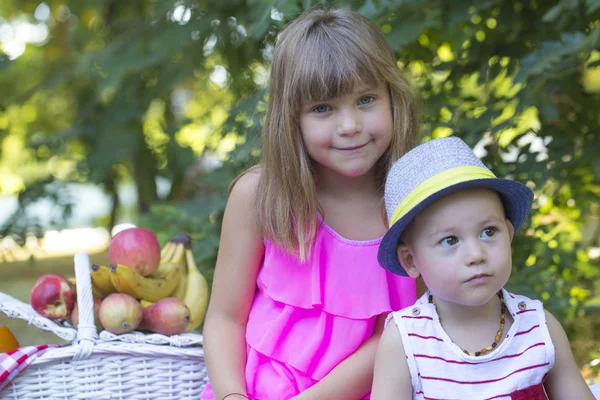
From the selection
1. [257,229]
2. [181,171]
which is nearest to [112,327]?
[257,229]

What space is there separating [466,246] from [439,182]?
0.48ft

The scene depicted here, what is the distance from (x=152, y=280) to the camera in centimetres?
246

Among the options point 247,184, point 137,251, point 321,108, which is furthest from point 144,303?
point 321,108

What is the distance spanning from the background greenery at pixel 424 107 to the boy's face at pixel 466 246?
0.95 metres

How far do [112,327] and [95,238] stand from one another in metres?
8.71

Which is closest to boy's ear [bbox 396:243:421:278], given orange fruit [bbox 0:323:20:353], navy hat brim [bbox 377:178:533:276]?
navy hat brim [bbox 377:178:533:276]

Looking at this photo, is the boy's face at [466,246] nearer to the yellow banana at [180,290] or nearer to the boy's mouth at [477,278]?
the boy's mouth at [477,278]

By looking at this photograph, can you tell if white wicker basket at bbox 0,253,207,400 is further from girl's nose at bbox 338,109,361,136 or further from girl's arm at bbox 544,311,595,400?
girl's arm at bbox 544,311,595,400

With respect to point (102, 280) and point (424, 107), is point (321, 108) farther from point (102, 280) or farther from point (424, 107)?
point (424, 107)

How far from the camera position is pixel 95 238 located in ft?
34.9

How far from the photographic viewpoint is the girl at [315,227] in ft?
6.41

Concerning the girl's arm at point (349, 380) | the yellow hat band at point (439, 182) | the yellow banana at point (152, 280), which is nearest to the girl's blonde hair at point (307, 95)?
the girl's arm at point (349, 380)

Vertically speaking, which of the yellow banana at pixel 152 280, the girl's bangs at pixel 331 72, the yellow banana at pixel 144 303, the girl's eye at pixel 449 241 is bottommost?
the girl's eye at pixel 449 241

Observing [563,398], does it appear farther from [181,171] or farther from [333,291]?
[181,171]
